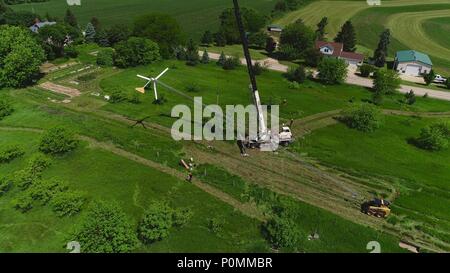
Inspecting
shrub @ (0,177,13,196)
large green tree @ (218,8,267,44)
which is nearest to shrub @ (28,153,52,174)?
shrub @ (0,177,13,196)

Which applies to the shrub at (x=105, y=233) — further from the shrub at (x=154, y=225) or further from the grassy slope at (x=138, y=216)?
the grassy slope at (x=138, y=216)

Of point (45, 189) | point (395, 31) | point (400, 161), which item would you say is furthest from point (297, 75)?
point (395, 31)

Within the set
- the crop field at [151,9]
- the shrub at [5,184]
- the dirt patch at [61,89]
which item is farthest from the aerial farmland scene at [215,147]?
the crop field at [151,9]

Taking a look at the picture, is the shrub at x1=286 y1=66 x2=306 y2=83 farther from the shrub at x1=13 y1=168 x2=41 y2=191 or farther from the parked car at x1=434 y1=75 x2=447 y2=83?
the shrub at x1=13 y1=168 x2=41 y2=191

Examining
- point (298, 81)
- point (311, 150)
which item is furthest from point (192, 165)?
point (298, 81)

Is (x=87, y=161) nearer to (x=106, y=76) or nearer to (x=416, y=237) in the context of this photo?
(x=106, y=76)

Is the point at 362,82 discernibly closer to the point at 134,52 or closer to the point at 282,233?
the point at 134,52
